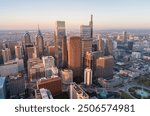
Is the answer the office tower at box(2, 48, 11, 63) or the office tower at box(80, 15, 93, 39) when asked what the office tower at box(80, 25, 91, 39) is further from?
the office tower at box(2, 48, 11, 63)

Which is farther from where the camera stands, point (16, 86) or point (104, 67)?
point (104, 67)

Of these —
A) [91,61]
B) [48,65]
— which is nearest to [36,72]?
[48,65]

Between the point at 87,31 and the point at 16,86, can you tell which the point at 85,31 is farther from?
the point at 16,86

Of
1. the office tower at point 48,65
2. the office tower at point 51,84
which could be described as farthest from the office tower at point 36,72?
the office tower at point 51,84

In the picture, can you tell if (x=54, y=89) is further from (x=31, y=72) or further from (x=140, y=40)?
(x=140, y=40)

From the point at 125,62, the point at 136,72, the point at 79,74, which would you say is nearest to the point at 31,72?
the point at 79,74

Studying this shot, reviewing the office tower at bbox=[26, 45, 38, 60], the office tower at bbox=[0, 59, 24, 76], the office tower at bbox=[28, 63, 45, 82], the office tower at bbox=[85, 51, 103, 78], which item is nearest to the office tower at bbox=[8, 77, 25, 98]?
the office tower at bbox=[28, 63, 45, 82]

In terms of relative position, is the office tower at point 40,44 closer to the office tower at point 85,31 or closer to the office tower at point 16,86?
the office tower at point 85,31
